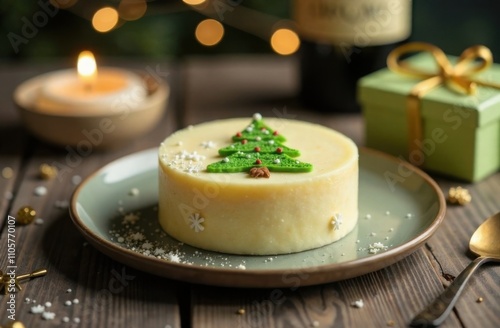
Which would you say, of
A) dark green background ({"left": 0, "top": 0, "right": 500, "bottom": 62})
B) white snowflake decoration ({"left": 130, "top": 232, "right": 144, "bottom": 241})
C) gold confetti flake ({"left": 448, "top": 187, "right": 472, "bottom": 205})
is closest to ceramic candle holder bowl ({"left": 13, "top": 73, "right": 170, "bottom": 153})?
white snowflake decoration ({"left": 130, "top": 232, "right": 144, "bottom": 241})

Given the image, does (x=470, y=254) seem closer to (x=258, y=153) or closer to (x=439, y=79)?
(x=258, y=153)

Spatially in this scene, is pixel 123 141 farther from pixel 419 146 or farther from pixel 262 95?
pixel 419 146

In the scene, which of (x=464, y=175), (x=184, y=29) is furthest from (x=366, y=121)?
(x=184, y=29)

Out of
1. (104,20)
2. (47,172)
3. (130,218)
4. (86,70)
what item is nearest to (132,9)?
(104,20)

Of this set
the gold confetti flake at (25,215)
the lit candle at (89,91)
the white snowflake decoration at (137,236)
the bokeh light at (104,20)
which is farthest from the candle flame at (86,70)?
the bokeh light at (104,20)

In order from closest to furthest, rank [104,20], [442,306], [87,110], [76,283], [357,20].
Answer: [442,306] → [76,283] → [87,110] → [357,20] → [104,20]

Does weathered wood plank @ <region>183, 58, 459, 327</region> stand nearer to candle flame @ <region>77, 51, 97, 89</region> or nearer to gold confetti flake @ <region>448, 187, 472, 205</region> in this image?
gold confetti flake @ <region>448, 187, 472, 205</region>

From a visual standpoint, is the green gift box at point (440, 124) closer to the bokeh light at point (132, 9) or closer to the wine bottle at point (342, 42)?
the wine bottle at point (342, 42)
